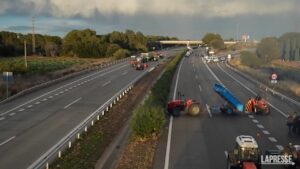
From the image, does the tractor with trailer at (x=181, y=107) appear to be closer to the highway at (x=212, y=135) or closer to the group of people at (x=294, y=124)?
the highway at (x=212, y=135)

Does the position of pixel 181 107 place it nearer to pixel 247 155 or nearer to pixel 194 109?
pixel 194 109

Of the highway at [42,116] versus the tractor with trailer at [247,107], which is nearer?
the highway at [42,116]

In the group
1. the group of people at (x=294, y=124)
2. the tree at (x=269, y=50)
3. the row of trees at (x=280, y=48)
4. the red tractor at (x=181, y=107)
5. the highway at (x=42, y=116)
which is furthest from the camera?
the row of trees at (x=280, y=48)

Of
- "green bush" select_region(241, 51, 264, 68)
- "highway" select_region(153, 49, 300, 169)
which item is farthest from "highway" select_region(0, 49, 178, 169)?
"green bush" select_region(241, 51, 264, 68)

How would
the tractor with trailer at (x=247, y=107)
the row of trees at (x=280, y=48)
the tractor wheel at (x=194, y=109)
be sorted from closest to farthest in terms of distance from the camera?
the tractor wheel at (x=194, y=109), the tractor with trailer at (x=247, y=107), the row of trees at (x=280, y=48)

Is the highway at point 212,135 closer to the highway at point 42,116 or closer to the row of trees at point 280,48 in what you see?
the highway at point 42,116

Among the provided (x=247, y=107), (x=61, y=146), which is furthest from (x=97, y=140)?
(x=247, y=107)

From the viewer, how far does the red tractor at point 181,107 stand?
3112 cm

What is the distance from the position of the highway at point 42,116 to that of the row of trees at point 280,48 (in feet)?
213

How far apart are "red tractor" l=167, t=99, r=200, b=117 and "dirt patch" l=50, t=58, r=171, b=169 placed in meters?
2.66

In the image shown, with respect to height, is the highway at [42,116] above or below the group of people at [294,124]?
below

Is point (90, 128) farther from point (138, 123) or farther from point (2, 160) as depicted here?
point (2, 160)

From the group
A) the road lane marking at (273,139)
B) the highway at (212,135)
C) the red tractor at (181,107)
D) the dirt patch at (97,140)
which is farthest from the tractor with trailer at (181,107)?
the road lane marking at (273,139)

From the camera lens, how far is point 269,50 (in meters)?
114
